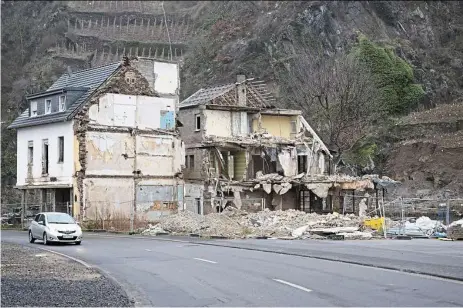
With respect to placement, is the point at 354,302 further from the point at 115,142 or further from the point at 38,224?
the point at 115,142

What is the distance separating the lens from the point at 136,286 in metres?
17.4

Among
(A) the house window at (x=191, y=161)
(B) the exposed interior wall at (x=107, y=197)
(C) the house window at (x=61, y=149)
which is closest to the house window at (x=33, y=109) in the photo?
(C) the house window at (x=61, y=149)

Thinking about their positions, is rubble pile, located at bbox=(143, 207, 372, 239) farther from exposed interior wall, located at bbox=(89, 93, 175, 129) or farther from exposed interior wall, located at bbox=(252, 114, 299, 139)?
exposed interior wall, located at bbox=(252, 114, 299, 139)

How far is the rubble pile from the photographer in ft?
127

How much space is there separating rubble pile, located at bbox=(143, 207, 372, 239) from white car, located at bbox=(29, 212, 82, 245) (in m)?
8.33

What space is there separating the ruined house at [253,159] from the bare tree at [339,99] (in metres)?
3.41

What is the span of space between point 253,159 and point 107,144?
1290 cm

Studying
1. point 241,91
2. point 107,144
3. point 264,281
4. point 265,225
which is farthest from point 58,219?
point 241,91

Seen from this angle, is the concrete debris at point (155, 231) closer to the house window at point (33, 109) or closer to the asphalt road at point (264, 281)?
the asphalt road at point (264, 281)

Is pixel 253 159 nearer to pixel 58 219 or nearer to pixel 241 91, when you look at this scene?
pixel 241 91

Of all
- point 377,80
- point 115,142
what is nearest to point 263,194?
point 115,142

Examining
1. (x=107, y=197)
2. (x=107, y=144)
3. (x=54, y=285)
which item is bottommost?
(x=54, y=285)

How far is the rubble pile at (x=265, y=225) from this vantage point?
3875 cm

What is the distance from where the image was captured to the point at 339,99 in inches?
2594
